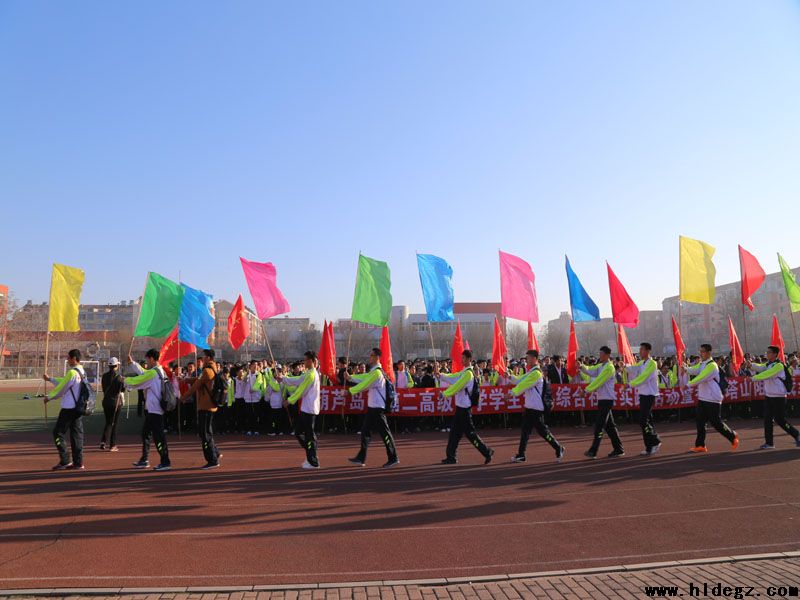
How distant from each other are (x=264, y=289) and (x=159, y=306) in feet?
8.72

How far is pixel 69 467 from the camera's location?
1009 centimetres

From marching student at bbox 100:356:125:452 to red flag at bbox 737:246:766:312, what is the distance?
54.4ft

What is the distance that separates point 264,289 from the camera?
1582cm

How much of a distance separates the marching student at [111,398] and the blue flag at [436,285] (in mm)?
7866

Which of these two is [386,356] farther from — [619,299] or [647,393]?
[619,299]

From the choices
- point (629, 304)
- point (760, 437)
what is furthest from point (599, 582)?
point (629, 304)

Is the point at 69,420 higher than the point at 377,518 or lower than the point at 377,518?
higher

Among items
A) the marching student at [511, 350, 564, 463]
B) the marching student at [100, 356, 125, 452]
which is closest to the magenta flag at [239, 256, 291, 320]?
the marching student at [100, 356, 125, 452]

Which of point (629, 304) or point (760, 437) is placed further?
point (629, 304)

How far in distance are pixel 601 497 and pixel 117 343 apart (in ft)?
252

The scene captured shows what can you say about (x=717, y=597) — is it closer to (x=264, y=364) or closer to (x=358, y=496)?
(x=358, y=496)

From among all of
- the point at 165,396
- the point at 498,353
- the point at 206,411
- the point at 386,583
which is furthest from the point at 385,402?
the point at 498,353

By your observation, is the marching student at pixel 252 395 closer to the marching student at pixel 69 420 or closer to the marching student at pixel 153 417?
the marching student at pixel 153 417

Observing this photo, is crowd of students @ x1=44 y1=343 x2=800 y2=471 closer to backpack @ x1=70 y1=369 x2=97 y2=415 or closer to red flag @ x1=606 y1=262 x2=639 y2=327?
backpack @ x1=70 y1=369 x2=97 y2=415
